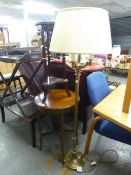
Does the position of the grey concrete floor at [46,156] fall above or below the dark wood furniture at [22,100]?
below

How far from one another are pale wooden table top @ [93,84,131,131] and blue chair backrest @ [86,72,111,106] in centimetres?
12

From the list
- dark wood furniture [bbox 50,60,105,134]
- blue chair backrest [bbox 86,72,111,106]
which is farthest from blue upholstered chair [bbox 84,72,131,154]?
dark wood furniture [bbox 50,60,105,134]

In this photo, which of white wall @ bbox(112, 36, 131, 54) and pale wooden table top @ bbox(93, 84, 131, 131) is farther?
white wall @ bbox(112, 36, 131, 54)

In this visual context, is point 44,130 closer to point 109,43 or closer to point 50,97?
point 50,97

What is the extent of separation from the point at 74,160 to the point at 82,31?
1294mm

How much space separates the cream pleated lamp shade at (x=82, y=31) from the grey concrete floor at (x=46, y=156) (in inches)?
47.5

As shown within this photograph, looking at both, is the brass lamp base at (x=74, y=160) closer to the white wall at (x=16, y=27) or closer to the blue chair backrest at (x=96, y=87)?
the blue chair backrest at (x=96, y=87)

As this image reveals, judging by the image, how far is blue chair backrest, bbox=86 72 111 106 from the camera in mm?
1470

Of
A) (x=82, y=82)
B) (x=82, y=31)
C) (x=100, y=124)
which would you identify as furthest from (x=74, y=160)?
(x=82, y=31)

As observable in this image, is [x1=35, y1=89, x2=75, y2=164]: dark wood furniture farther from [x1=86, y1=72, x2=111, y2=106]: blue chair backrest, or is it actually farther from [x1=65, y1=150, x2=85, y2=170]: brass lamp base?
[x1=86, y1=72, x2=111, y2=106]: blue chair backrest

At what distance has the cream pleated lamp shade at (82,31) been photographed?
99 cm

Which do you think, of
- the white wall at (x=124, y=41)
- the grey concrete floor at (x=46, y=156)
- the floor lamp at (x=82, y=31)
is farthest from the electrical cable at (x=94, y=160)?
the white wall at (x=124, y=41)

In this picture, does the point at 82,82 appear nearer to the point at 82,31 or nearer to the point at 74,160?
the point at 74,160

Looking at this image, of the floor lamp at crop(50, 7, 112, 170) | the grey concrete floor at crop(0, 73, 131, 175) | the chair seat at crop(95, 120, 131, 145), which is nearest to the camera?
the floor lamp at crop(50, 7, 112, 170)
